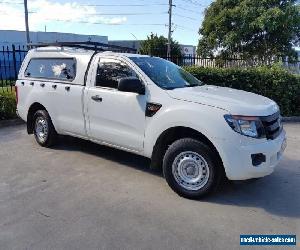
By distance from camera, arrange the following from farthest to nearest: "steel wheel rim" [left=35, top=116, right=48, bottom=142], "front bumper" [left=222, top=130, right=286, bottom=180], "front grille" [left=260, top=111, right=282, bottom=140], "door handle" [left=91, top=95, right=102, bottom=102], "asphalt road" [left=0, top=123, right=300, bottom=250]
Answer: "steel wheel rim" [left=35, top=116, right=48, bottom=142] < "door handle" [left=91, top=95, right=102, bottom=102] < "front grille" [left=260, top=111, right=282, bottom=140] < "front bumper" [left=222, top=130, right=286, bottom=180] < "asphalt road" [left=0, top=123, right=300, bottom=250]

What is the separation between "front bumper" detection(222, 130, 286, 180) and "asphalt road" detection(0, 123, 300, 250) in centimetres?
44

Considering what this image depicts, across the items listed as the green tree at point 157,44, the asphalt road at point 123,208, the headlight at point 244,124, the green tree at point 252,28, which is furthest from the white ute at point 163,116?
the green tree at point 157,44

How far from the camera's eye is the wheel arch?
488 cm

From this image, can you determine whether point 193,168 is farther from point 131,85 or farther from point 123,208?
point 131,85

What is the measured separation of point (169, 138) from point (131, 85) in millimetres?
898

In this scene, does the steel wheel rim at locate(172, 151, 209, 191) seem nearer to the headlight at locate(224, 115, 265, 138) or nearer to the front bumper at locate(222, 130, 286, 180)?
the front bumper at locate(222, 130, 286, 180)

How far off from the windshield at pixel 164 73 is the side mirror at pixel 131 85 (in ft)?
0.82

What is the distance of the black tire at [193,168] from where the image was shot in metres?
4.71

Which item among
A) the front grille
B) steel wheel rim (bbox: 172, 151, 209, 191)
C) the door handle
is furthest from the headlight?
the door handle

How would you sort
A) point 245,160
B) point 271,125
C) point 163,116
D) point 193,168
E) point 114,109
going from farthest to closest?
point 114,109 < point 163,116 < point 193,168 < point 271,125 < point 245,160

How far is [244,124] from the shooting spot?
178 inches

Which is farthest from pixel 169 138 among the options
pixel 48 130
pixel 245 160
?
pixel 48 130

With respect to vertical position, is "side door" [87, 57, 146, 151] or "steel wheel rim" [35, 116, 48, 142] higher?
"side door" [87, 57, 146, 151]

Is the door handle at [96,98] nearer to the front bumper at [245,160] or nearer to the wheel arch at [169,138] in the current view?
the wheel arch at [169,138]
